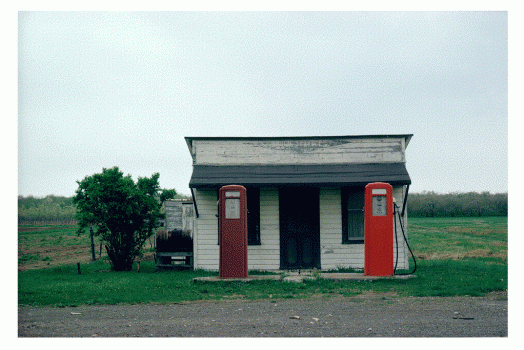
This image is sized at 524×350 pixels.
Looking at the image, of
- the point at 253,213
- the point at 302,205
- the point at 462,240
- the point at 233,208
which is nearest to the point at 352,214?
the point at 302,205

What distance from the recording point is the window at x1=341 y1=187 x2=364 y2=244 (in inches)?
482

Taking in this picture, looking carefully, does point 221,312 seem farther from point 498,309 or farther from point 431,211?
point 431,211

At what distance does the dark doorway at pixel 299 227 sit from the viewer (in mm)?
12305

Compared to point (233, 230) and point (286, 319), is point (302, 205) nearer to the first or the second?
point (233, 230)

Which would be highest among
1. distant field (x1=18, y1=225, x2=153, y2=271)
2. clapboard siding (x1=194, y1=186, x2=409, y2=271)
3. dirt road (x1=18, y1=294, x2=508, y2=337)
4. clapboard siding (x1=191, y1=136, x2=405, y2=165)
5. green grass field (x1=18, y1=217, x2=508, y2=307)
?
clapboard siding (x1=191, y1=136, x2=405, y2=165)

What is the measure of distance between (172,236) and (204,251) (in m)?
1.51

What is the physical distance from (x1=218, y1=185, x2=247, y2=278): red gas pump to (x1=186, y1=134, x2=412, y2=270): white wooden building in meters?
2.04

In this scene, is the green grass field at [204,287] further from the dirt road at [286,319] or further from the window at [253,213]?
the window at [253,213]

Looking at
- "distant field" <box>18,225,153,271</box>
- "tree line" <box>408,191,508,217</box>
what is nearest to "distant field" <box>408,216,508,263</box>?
"tree line" <box>408,191,508,217</box>

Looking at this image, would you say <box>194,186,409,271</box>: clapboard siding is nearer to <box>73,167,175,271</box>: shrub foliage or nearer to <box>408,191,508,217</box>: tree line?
<box>73,167,175,271</box>: shrub foliage

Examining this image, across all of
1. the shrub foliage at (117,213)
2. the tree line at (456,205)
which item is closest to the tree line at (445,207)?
the tree line at (456,205)

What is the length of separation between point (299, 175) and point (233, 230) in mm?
3076

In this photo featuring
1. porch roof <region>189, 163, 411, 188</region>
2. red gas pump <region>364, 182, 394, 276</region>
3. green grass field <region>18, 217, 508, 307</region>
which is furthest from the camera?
porch roof <region>189, 163, 411, 188</region>

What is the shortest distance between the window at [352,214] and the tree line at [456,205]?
27.1 m
